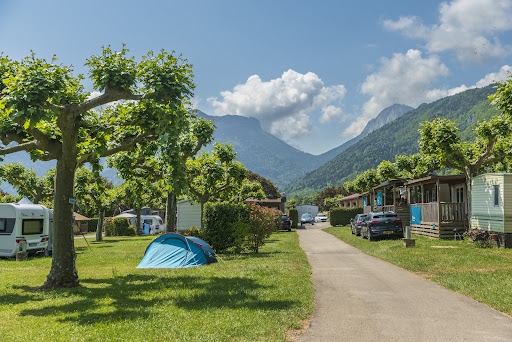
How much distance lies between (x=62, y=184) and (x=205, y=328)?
6672mm

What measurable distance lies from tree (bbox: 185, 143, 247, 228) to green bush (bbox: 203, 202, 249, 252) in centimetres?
516

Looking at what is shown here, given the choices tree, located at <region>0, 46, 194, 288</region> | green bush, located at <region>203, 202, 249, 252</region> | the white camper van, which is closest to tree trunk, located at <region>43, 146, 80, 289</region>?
tree, located at <region>0, 46, 194, 288</region>

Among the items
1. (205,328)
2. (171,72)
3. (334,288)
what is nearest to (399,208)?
(334,288)

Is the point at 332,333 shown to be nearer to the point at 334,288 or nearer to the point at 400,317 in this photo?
the point at 400,317

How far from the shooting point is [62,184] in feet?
34.7

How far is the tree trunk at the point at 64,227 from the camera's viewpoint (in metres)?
10.2

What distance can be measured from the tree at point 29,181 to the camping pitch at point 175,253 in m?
21.2

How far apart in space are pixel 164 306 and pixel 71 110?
18.7 ft

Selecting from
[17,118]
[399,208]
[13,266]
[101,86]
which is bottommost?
[13,266]

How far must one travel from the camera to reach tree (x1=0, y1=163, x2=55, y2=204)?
31.1 metres

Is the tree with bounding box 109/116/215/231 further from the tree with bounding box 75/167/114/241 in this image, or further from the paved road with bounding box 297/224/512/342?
the tree with bounding box 75/167/114/241

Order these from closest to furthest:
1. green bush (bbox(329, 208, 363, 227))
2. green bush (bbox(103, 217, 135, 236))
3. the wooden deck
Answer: the wooden deck < green bush (bbox(103, 217, 135, 236)) < green bush (bbox(329, 208, 363, 227))

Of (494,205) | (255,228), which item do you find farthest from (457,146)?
(255,228)

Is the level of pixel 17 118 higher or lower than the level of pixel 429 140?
lower
